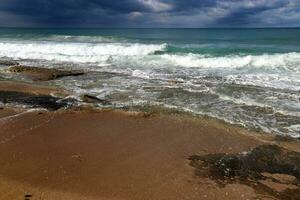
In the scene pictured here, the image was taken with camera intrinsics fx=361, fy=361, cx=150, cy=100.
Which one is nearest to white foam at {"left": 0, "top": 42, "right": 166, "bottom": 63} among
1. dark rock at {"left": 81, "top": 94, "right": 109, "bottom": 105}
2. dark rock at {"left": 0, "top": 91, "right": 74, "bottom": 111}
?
dark rock at {"left": 0, "top": 91, "right": 74, "bottom": 111}

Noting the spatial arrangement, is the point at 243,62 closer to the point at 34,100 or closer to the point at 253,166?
the point at 34,100

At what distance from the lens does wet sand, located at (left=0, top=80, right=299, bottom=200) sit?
5.10 m

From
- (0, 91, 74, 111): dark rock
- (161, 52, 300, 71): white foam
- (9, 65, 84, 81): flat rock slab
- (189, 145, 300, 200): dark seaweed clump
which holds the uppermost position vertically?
(161, 52, 300, 71): white foam

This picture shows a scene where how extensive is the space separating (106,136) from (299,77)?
1014 centimetres

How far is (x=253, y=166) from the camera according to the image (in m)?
5.98

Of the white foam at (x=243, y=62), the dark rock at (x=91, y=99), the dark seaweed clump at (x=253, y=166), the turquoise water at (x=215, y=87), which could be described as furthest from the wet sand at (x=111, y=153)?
the white foam at (x=243, y=62)

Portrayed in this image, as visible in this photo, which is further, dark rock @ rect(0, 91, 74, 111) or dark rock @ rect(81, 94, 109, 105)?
dark rock @ rect(81, 94, 109, 105)

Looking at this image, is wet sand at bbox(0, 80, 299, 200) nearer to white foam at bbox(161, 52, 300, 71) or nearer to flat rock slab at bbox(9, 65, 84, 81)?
flat rock slab at bbox(9, 65, 84, 81)

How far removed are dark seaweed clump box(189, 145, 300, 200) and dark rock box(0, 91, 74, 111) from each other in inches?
Result: 187

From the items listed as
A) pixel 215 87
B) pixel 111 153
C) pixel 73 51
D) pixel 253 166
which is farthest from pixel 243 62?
pixel 111 153

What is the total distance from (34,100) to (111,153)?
15.2 ft

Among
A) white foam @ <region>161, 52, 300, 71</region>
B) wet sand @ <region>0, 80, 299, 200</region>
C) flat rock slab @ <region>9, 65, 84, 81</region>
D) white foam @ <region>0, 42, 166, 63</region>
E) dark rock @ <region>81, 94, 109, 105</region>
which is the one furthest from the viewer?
white foam @ <region>0, 42, 166, 63</region>

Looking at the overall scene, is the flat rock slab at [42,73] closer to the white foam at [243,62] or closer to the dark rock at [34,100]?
the dark rock at [34,100]

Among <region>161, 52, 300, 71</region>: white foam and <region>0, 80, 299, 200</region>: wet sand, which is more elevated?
<region>161, 52, 300, 71</region>: white foam
